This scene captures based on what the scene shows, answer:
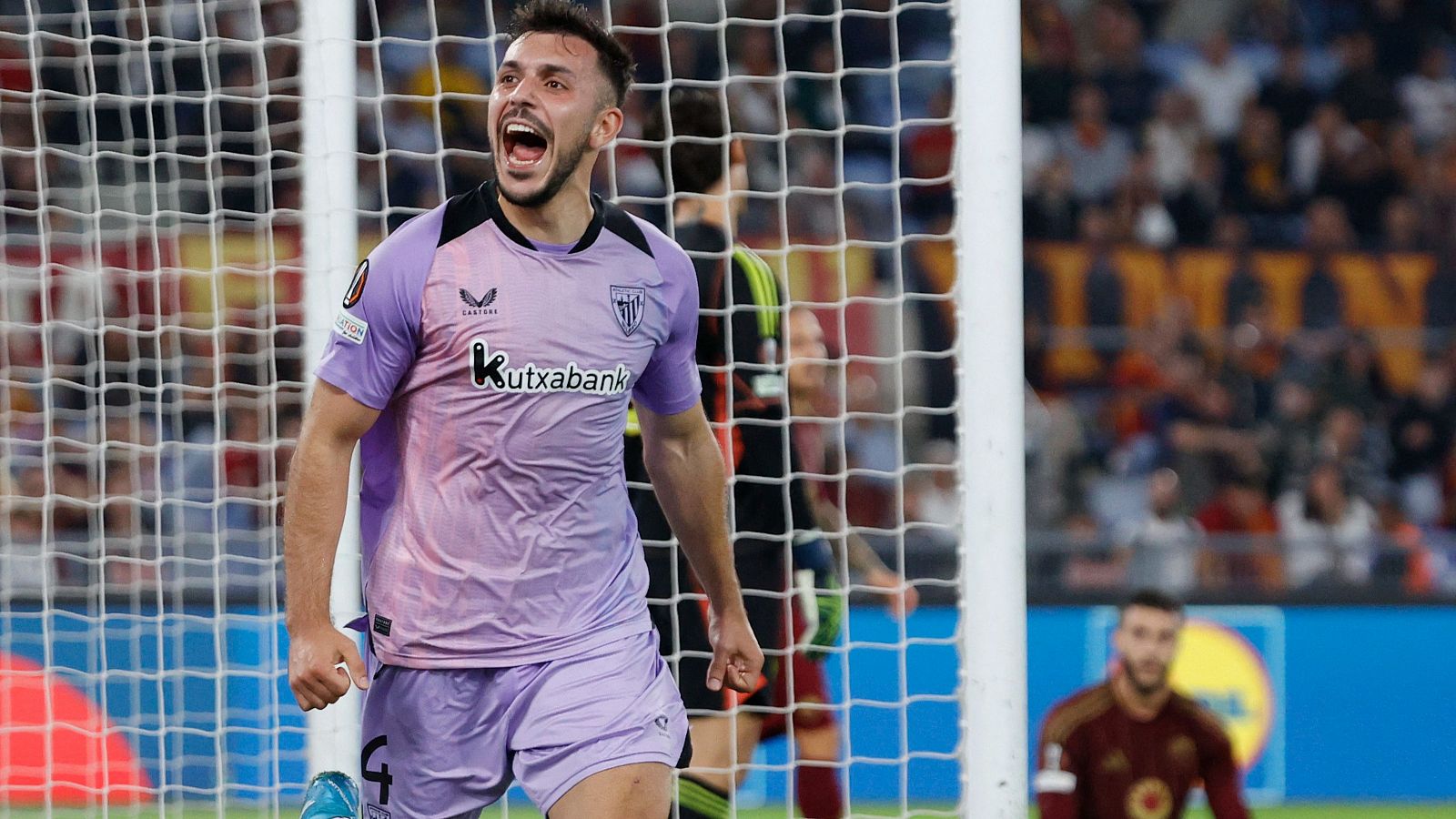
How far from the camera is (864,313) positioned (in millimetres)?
9188

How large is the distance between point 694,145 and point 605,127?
4.88 ft

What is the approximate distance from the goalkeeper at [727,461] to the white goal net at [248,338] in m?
0.13

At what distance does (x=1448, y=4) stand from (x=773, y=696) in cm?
939

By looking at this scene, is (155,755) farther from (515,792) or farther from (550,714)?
(550,714)

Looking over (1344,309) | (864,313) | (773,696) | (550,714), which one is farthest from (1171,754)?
(1344,309)

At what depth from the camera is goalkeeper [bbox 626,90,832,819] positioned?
14.8 feet

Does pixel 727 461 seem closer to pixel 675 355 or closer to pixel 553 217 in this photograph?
pixel 675 355

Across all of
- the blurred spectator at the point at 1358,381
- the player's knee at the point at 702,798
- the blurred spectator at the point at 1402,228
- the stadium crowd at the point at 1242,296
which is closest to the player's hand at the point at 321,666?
the player's knee at the point at 702,798

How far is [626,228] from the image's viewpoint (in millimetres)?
3260

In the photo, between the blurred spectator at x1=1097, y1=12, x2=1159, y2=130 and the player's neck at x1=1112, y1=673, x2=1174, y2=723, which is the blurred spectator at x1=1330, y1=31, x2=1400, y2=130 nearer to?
the blurred spectator at x1=1097, y1=12, x2=1159, y2=130

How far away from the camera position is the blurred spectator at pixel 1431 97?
1179cm

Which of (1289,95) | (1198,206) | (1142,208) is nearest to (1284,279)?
(1198,206)

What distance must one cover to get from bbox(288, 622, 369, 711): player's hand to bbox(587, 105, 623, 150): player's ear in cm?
94

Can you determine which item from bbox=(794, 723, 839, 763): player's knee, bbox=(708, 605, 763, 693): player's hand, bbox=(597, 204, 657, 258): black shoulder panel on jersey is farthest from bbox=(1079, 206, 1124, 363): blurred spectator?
bbox=(597, 204, 657, 258): black shoulder panel on jersey
